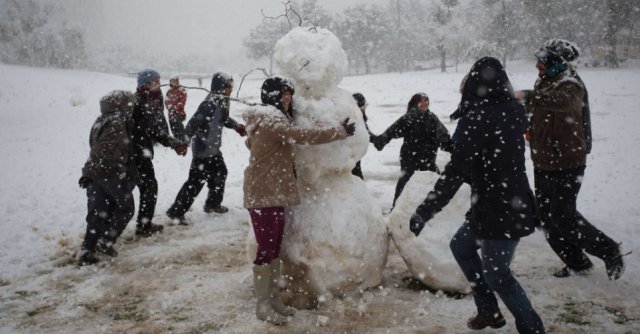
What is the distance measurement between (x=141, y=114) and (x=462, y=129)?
13.5ft

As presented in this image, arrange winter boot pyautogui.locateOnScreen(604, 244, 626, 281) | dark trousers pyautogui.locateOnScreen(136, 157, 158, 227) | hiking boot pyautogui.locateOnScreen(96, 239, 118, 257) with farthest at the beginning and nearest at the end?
dark trousers pyautogui.locateOnScreen(136, 157, 158, 227) → hiking boot pyautogui.locateOnScreen(96, 239, 118, 257) → winter boot pyautogui.locateOnScreen(604, 244, 626, 281)

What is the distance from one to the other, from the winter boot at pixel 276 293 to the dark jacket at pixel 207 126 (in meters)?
2.85

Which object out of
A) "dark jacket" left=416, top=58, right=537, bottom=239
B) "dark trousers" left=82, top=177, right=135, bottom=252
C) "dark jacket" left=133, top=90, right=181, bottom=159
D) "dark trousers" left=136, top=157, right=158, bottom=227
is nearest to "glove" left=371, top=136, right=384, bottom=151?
"dark jacket" left=416, top=58, right=537, bottom=239

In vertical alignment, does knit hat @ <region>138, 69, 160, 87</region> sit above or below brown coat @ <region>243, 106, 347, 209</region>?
above

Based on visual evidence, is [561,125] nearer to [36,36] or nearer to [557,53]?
[557,53]

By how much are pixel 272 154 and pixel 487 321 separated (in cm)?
209

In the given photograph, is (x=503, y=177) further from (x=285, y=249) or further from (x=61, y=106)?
(x=61, y=106)

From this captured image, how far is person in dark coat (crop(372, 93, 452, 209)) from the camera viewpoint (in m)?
5.17

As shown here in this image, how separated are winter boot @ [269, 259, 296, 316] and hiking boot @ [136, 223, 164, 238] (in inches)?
108

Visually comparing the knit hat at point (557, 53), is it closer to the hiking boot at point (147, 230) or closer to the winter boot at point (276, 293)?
the winter boot at point (276, 293)

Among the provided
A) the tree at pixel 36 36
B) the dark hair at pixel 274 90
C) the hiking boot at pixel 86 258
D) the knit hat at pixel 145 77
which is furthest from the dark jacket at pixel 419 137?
the tree at pixel 36 36

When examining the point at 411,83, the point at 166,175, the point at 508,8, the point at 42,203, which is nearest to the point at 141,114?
the point at 42,203

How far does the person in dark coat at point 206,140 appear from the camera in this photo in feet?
19.5

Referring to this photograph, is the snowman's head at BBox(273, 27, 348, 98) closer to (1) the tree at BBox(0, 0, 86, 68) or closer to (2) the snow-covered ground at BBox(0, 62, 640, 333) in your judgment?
(2) the snow-covered ground at BBox(0, 62, 640, 333)
